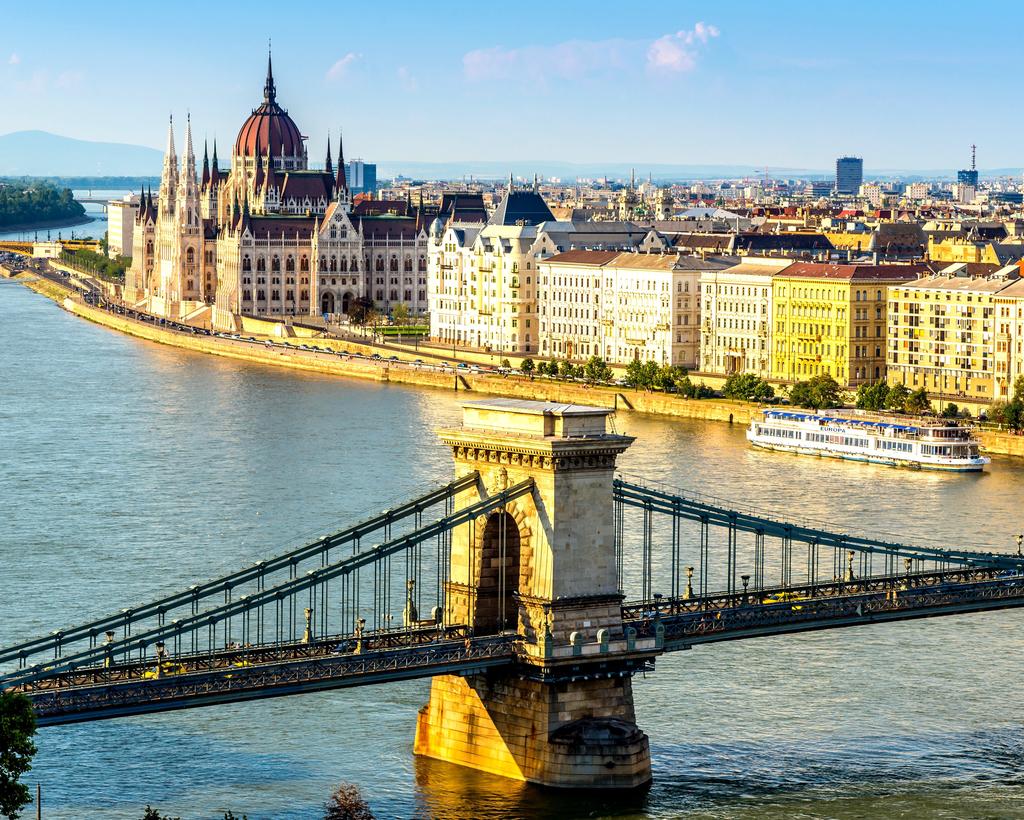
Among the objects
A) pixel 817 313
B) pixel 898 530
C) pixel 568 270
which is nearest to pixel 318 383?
pixel 568 270

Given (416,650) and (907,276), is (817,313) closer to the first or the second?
(907,276)

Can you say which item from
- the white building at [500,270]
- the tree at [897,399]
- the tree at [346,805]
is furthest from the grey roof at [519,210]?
the tree at [346,805]

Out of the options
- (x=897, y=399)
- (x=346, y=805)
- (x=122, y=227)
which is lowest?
(x=346, y=805)

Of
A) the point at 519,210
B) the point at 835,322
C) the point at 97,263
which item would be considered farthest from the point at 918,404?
the point at 97,263

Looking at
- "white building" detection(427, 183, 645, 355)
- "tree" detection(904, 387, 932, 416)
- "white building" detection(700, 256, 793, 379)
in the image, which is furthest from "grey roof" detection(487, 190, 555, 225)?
"tree" detection(904, 387, 932, 416)

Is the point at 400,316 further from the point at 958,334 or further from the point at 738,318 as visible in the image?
the point at 958,334
